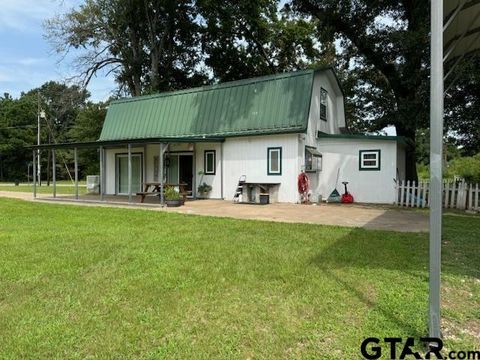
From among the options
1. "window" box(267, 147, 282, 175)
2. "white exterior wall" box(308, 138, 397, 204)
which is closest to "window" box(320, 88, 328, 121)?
"white exterior wall" box(308, 138, 397, 204)

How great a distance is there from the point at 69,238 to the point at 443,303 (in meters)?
6.29

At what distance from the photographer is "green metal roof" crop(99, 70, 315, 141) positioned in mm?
15945

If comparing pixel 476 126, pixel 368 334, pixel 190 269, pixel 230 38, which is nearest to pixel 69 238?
pixel 190 269

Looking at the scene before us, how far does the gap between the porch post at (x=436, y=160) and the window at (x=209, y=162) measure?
14.8m

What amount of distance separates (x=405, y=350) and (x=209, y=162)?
598 inches

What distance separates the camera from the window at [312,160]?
629 inches

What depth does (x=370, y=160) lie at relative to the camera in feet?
52.5

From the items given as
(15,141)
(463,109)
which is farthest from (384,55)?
(15,141)

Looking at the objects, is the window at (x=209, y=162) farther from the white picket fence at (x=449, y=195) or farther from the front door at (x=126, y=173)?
the white picket fence at (x=449, y=195)

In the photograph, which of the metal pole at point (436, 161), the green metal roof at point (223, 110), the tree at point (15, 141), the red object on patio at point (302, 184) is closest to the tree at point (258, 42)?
the green metal roof at point (223, 110)

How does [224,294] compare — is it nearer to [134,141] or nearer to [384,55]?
[134,141]

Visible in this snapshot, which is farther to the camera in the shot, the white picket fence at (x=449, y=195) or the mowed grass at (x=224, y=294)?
the white picket fence at (x=449, y=195)

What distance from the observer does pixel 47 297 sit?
431cm

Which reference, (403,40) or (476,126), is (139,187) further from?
(476,126)
